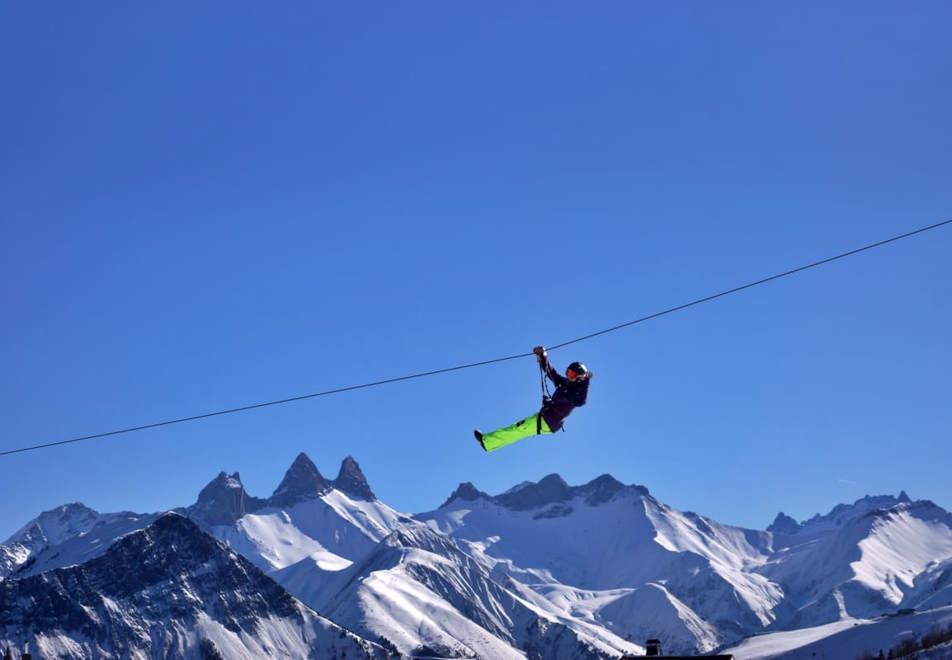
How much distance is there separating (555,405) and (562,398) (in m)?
0.36

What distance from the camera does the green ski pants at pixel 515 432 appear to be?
4647 cm

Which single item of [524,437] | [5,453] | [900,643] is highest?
[5,453]

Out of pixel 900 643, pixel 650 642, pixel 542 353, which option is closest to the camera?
pixel 542 353

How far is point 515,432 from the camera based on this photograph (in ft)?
154

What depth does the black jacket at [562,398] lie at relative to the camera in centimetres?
4638

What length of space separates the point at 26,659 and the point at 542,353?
49.2m

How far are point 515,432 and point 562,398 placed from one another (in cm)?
205

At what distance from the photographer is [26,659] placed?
80375 mm

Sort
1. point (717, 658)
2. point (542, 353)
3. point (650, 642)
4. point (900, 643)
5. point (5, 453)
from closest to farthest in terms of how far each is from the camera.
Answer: point (542, 353), point (5, 453), point (717, 658), point (650, 642), point (900, 643)

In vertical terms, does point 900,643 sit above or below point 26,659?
below

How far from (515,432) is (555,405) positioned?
1735mm

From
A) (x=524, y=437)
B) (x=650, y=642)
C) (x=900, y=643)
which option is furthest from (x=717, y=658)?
(x=900, y=643)

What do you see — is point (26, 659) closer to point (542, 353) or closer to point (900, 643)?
point (542, 353)

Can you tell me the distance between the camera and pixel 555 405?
46.4 metres
